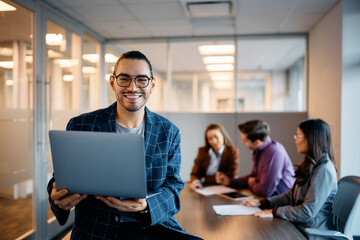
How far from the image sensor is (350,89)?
136 inches

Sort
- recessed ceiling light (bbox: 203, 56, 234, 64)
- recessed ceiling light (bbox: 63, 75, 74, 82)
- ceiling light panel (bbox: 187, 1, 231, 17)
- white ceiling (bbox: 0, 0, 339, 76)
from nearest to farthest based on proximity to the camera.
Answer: white ceiling (bbox: 0, 0, 339, 76), ceiling light panel (bbox: 187, 1, 231, 17), recessed ceiling light (bbox: 63, 75, 74, 82), recessed ceiling light (bbox: 203, 56, 234, 64)

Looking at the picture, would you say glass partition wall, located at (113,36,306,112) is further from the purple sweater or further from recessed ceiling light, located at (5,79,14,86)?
the purple sweater

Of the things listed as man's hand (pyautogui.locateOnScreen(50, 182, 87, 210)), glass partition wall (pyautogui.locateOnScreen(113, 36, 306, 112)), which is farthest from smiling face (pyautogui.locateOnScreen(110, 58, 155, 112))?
glass partition wall (pyautogui.locateOnScreen(113, 36, 306, 112))

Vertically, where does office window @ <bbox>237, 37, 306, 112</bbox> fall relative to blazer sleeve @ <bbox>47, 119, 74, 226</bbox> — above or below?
above

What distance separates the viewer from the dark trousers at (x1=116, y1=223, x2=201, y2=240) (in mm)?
1271

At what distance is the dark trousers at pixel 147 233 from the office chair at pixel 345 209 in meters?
0.73

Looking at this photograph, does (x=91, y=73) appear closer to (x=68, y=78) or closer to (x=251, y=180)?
(x=68, y=78)

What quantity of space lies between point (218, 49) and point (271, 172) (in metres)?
3.18

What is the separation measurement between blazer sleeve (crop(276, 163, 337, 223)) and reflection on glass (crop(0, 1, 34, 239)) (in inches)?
96.3

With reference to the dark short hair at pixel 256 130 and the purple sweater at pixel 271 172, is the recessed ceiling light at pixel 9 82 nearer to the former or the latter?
the dark short hair at pixel 256 130

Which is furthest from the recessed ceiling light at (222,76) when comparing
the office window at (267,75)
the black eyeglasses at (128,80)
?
the black eyeglasses at (128,80)

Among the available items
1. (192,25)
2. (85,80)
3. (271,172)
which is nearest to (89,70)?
(85,80)

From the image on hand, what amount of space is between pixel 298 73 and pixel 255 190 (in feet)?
11.6

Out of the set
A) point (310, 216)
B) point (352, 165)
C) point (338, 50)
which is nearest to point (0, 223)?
point (310, 216)
